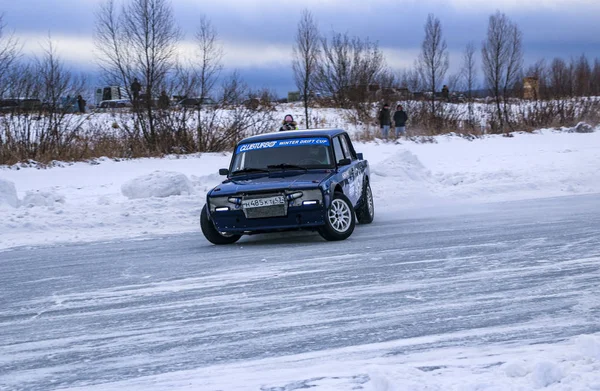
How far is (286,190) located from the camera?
10.3 m

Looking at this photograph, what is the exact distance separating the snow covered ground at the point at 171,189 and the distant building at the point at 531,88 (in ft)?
79.6

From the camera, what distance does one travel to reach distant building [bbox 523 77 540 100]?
49331 mm

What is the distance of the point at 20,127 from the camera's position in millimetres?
26359

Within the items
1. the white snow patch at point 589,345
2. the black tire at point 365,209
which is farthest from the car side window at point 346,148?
the white snow patch at point 589,345

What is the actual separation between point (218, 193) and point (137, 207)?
446 centimetres

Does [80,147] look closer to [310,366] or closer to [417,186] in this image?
[417,186]

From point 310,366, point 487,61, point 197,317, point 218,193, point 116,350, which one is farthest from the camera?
point 487,61

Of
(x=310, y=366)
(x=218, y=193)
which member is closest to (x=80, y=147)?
(x=218, y=193)

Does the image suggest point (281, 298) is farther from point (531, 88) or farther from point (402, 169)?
point (531, 88)

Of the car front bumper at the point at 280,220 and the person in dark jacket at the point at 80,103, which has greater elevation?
the person in dark jacket at the point at 80,103

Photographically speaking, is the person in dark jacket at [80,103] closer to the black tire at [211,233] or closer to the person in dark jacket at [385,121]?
the person in dark jacket at [385,121]

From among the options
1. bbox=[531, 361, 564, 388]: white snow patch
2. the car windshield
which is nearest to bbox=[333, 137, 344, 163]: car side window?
the car windshield

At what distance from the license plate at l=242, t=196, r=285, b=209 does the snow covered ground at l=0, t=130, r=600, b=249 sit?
122 inches

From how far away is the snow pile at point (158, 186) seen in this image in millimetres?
16016
